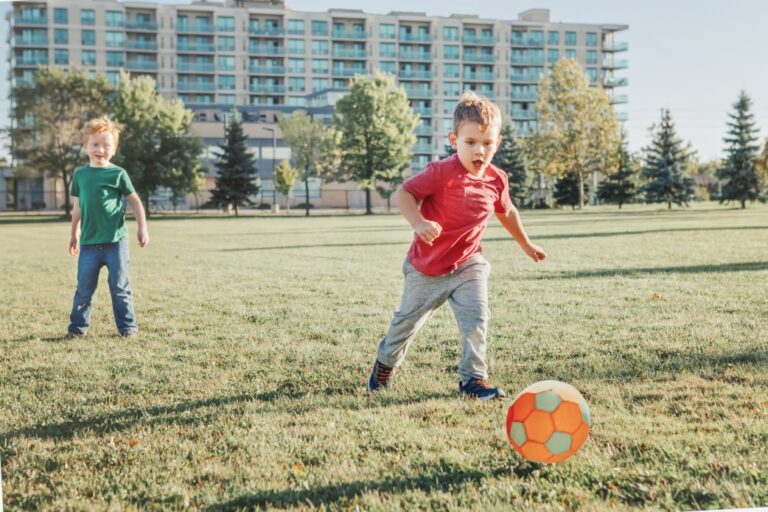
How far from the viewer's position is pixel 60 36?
63.1 m

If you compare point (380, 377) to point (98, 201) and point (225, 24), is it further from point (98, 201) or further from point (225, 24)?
point (225, 24)

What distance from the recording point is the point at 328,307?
698cm

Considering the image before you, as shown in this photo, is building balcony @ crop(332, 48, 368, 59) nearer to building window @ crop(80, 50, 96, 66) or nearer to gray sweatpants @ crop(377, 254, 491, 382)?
building window @ crop(80, 50, 96, 66)

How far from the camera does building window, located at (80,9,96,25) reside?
6303 centimetres

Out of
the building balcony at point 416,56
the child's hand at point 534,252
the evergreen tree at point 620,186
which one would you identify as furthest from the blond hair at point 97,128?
the evergreen tree at point 620,186

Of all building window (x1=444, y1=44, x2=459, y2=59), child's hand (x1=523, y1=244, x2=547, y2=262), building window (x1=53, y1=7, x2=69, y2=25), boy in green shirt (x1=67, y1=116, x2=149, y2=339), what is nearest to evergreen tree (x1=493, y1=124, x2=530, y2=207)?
building window (x1=444, y1=44, x2=459, y2=59)

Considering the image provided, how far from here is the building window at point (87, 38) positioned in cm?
6719

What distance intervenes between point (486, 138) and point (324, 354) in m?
2.04

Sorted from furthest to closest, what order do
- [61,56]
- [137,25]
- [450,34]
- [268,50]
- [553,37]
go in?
1. [137,25]
2. [268,50]
3. [61,56]
4. [450,34]
5. [553,37]

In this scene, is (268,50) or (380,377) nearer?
(380,377)

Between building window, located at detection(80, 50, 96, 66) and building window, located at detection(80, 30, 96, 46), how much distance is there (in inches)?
36.2

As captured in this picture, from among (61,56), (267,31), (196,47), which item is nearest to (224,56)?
(196,47)

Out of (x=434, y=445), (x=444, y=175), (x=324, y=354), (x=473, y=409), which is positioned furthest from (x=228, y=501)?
(x=324, y=354)

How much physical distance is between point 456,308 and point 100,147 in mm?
3380
